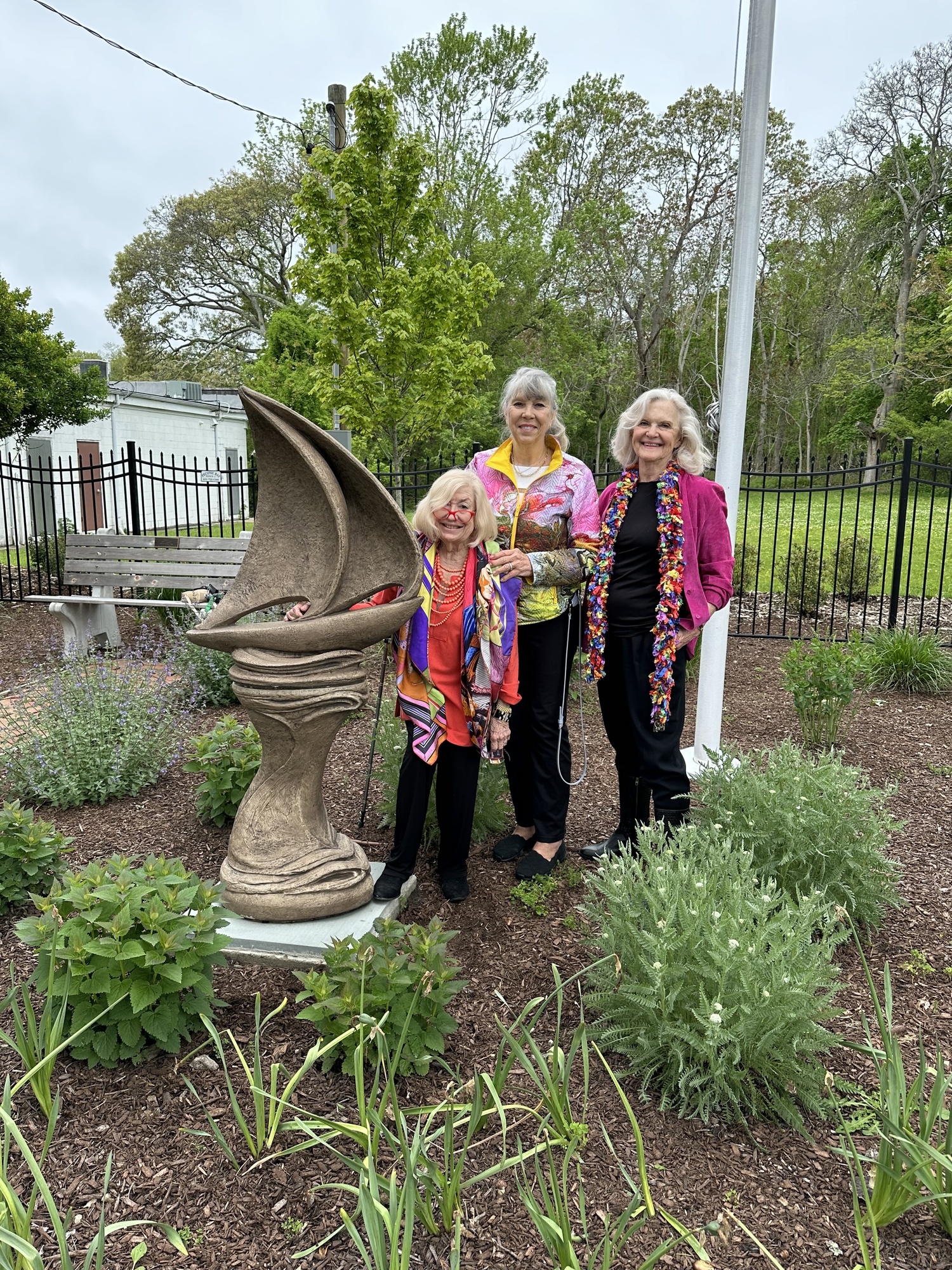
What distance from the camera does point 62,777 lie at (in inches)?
155

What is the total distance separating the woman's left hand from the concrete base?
123 cm

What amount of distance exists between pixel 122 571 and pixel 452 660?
5.57m

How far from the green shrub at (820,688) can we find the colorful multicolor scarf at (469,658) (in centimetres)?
261

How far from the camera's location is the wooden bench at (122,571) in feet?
23.3

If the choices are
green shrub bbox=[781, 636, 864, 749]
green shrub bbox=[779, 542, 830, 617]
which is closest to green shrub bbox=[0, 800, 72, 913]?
green shrub bbox=[781, 636, 864, 749]

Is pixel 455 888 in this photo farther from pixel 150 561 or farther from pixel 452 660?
pixel 150 561

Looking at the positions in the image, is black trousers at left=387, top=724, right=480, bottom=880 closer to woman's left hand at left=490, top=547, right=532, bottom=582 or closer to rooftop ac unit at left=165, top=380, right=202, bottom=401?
woman's left hand at left=490, top=547, right=532, bottom=582

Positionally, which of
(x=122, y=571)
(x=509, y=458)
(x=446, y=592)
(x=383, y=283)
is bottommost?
(x=122, y=571)

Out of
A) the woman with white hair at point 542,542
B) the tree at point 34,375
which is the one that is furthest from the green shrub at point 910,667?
the tree at point 34,375

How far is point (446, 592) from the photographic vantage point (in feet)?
9.56

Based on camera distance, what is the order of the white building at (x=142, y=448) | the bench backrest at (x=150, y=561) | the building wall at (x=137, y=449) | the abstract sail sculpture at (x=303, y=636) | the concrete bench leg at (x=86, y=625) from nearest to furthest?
the abstract sail sculpture at (x=303, y=636) → the concrete bench leg at (x=86, y=625) → the bench backrest at (x=150, y=561) → the white building at (x=142, y=448) → the building wall at (x=137, y=449)

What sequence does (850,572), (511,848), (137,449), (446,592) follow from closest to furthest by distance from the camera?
(446,592), (511,848), (850,572), (137,449)

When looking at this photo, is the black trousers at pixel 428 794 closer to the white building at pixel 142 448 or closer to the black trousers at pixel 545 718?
the black trousers at pixel 545 718

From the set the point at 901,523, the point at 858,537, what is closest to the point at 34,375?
the point at 901,523
